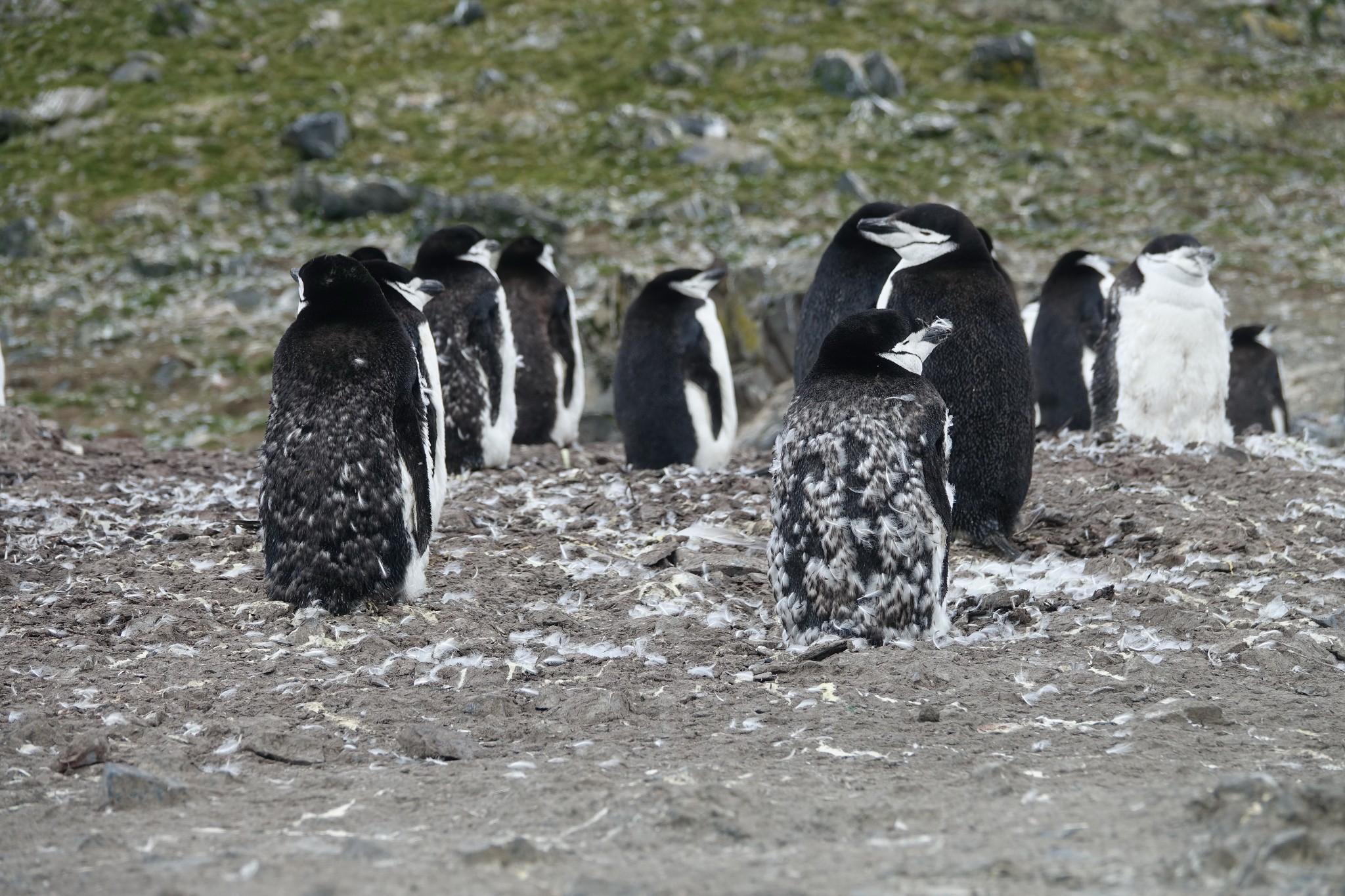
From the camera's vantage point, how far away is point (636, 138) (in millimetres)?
22516

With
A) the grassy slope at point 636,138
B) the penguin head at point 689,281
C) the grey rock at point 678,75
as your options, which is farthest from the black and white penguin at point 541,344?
the grey rock at point 678,75

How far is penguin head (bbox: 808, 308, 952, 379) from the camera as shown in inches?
194

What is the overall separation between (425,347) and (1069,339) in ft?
20.4

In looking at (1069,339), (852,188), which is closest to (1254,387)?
(1069,339)

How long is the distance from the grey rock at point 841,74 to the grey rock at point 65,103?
14.0m

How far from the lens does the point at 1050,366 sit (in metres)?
10.7

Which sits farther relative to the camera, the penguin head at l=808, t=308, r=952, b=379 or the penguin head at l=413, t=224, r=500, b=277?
the penguin head at l=413, t=224, r=500, b=277

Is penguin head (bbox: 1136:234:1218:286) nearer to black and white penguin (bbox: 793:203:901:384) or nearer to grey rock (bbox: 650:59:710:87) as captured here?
black and white penguin (bbox: 793:203:901:384)

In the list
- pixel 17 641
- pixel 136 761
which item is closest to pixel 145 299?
pixel 17 641

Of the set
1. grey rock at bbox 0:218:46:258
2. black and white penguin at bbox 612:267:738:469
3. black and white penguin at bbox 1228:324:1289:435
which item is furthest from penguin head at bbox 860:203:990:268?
grey rock at bbox 0:218:46:258

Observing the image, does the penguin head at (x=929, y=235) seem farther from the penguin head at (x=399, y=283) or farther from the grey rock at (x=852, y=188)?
the grey rock at (x=852, y=188)

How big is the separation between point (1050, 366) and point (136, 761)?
8.47m

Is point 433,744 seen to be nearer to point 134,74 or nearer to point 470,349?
point 470,349

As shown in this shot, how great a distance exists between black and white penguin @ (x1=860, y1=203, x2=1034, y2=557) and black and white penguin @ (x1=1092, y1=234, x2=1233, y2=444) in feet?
10.2
